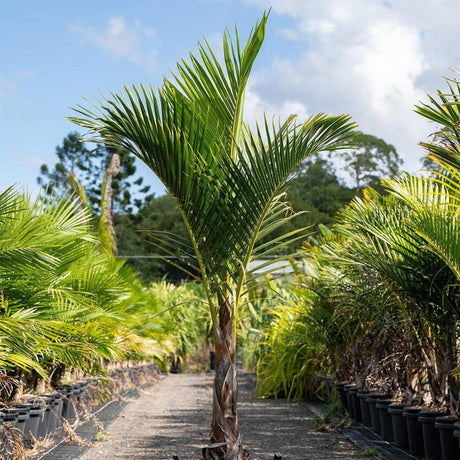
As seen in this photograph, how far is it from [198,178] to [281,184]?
22.7 inches

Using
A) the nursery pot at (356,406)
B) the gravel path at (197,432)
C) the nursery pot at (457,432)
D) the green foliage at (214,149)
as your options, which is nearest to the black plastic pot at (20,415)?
the gravel path at (197,432)

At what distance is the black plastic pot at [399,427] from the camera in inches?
210

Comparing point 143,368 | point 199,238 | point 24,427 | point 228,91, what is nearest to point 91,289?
point 24,427

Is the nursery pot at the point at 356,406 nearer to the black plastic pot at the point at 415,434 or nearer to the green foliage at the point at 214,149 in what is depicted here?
the black plastic pot at the point at 415,434

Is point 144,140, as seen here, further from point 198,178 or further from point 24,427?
point 24,427

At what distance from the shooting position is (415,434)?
5.06 metres

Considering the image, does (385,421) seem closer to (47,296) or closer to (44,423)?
(44,423)

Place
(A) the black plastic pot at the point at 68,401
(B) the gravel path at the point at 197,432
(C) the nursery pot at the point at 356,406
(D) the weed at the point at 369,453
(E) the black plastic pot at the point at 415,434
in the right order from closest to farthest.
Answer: (E) the black plastic pot at the point at 415,434 → (D) the weed at the point at 369,453 → (B) the gravel path at the point at 197,432 → (A) the black plastic pot at the point at 68,401 → (C) the nursery pot at the point at 356,406

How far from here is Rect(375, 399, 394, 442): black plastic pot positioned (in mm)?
5715

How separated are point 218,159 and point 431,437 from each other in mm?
2519

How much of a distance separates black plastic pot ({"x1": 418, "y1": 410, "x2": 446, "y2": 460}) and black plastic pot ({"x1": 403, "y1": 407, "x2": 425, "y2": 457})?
0.99 feet

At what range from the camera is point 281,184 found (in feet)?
14.3

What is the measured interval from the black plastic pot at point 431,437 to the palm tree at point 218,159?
1398mm

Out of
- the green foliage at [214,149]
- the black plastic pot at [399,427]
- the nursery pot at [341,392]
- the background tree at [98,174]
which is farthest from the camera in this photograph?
the background tree at [98,174]
